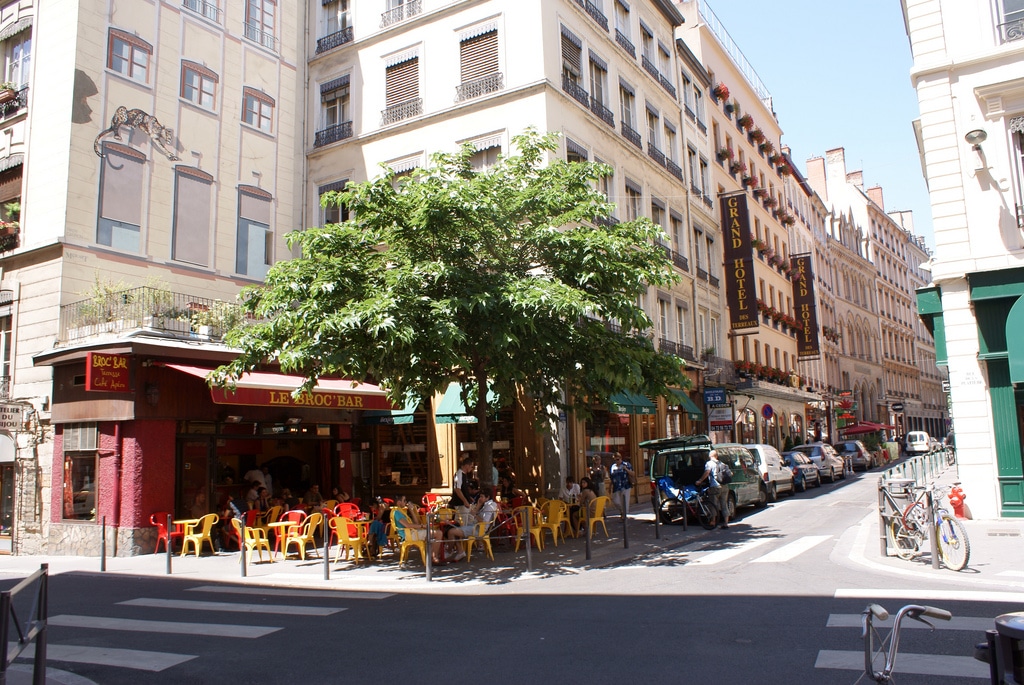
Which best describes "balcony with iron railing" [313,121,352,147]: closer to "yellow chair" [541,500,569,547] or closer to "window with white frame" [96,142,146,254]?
"window with white frame" [96,142,146,254]

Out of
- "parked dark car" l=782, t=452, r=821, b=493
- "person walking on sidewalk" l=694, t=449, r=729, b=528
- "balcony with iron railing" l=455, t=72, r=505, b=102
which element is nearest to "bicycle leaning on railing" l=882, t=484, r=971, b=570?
"person walking on sidewalk" l=694, t=449, r=729, b=528

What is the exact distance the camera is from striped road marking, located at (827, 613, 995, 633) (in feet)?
22.0

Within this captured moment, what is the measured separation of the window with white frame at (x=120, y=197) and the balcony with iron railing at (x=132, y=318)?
1.84 m

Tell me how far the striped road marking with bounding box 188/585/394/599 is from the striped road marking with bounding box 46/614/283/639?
192 centimetres

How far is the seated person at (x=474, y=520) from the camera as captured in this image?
41.8 feet

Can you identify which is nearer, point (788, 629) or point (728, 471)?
point (788, 629)

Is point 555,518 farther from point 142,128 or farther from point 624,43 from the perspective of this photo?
point 624,43

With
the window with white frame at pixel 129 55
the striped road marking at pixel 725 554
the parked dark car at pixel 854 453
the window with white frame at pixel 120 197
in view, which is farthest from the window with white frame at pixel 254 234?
the parked dark car at pixel 854 453

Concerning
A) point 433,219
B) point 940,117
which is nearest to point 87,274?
point 433,219

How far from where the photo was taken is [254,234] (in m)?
22.1

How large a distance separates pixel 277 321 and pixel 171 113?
1086 centimetres

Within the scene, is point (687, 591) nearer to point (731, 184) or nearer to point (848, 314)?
point (731, 184)

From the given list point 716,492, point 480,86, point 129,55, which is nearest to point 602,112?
point 480,86

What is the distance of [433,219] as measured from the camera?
11953mm
